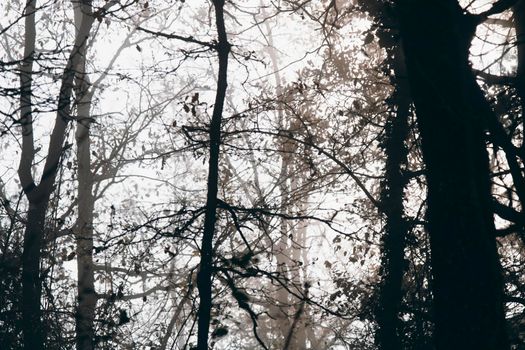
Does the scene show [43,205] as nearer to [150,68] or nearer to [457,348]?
[150,68]

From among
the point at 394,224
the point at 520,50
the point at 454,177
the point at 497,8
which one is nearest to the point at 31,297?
the point at 394,224

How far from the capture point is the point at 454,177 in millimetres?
4230

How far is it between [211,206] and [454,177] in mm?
2848

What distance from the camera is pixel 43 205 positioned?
969 cm

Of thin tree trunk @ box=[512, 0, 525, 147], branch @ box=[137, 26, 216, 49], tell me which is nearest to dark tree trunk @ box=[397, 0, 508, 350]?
branch @ box=[137, 26, 216, 49]

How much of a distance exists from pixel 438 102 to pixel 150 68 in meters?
3.81

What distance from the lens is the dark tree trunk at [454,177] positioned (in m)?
3.97

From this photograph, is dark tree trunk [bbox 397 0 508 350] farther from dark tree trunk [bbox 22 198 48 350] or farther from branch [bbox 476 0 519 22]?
dark tree trunk [bbox 22 198 48 350]

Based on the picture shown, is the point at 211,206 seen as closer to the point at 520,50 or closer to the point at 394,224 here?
the point at 394,224

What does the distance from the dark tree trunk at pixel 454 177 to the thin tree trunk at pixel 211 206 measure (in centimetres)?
245

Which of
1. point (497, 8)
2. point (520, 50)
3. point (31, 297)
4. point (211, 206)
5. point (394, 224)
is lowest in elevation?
point (31, 297)

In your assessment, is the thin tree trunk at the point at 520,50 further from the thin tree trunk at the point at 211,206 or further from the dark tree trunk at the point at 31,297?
the dark tree trunk at the point at 31,297

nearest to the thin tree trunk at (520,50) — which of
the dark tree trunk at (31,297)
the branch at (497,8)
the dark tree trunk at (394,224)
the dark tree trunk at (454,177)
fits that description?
the dark tree trunk at (394,224)

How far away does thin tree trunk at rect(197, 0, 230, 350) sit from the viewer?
5.92 m
